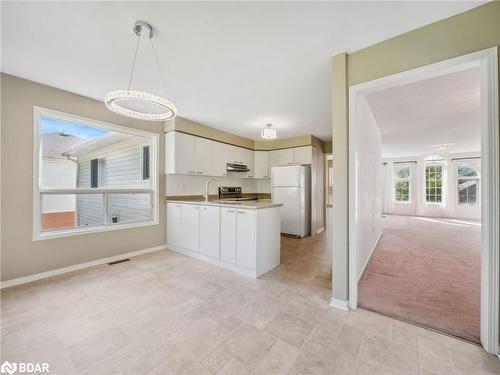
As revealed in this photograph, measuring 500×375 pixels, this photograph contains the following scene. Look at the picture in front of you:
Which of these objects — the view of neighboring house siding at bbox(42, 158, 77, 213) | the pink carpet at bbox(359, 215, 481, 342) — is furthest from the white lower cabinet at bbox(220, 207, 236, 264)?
the view of neighboring house siding at bbox(42, 158, 77, 213)

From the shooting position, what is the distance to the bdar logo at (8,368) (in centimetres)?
133

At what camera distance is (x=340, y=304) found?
6.65ft

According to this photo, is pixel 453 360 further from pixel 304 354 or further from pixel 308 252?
pixel 308 252

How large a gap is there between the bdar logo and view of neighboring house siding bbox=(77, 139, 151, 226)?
6.83ft

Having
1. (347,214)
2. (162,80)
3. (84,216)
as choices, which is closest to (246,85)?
(162,80)

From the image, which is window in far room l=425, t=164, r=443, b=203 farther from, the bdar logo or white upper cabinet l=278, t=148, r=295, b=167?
the bdar logo

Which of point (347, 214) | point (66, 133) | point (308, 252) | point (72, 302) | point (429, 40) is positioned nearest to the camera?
point (429, 40)

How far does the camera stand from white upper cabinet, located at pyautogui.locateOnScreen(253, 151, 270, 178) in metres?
5.84

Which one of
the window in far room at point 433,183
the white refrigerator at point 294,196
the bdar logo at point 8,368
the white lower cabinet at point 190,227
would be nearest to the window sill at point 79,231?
the white lower cabinet at point 190,227

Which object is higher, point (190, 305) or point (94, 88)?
point (94, 88)

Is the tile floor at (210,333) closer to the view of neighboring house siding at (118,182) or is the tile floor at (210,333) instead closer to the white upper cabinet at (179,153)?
the view of neighboring house siding at (118,182)

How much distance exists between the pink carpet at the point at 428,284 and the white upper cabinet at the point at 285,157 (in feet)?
9.19

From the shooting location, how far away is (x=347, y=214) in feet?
6.57

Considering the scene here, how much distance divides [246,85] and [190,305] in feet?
8.93
